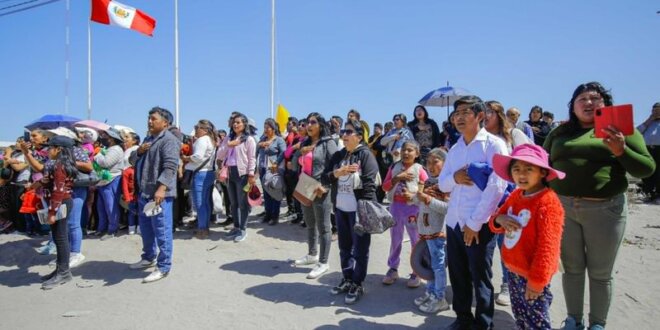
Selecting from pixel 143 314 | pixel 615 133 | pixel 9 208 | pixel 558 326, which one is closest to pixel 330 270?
pixel 143 314

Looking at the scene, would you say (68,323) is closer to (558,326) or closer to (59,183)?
(59,183)

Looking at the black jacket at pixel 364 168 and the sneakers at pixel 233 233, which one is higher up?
the black jacket at pixel 364 168

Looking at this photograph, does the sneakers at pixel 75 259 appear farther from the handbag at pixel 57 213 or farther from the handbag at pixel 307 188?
the handbag at pixel 307 188

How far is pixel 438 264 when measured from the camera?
3.93 m

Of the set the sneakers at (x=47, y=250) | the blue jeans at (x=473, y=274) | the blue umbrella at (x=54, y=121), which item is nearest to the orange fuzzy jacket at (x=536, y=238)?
the blue jeans at (x=473, y=274)

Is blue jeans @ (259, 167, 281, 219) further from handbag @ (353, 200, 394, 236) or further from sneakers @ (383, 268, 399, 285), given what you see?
handbag @ (353, 200, 394, 236)

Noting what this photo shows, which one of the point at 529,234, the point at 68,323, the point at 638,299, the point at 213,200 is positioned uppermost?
the point at 529,234

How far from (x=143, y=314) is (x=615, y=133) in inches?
186

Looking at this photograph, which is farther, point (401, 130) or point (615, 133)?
point (401, 130)

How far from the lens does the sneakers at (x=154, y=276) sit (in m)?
5.02

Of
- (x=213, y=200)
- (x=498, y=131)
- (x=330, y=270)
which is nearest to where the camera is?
(x=498, y=131)

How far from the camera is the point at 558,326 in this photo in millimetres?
3586

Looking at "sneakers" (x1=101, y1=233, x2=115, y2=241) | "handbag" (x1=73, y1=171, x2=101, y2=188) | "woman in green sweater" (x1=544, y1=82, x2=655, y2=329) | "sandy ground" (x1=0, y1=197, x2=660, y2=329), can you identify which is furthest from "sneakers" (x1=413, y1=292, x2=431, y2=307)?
"sneakers" (x1=101, y1=233, x2=115, y2=241)

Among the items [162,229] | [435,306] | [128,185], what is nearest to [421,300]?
[435,306]
